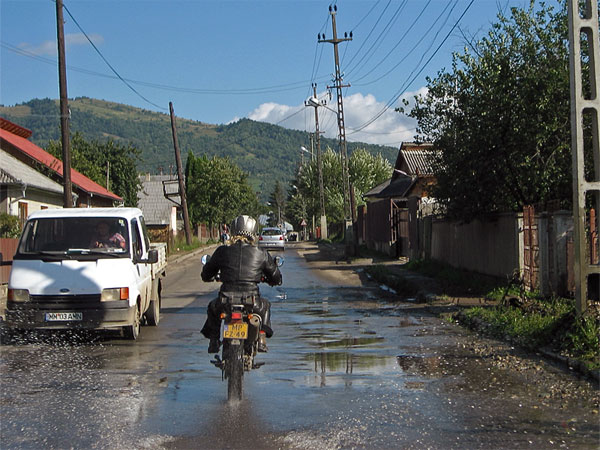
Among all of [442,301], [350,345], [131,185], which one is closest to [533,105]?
[442,301]

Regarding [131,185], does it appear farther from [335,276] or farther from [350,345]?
[350,345]

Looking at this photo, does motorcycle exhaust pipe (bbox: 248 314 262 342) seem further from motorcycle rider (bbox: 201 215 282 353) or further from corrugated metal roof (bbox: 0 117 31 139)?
corrugated metal roof (bbox: 0 117 31 139)

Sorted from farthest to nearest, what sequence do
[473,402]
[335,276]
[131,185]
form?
1. [131,185]
2. [335,276]
3. [473,402]

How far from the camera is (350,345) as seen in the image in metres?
10.8

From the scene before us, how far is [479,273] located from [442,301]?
344 centimetres

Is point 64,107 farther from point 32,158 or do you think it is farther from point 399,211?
point 399,211

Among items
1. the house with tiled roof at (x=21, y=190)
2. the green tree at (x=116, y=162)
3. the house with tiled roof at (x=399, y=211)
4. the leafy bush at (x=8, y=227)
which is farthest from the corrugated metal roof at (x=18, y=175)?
the green tree at (x=116, y=162)

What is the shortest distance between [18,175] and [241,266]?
23.8m

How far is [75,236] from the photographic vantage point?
11.9 m

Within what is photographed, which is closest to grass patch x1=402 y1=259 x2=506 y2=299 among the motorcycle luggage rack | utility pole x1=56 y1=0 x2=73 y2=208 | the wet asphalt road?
the wet asphalt road

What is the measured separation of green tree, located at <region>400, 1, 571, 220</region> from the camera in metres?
15.7

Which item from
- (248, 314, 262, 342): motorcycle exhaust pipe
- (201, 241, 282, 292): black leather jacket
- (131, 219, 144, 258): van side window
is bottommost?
(248, 314, 262, 342): motorcycle exhaust pipe

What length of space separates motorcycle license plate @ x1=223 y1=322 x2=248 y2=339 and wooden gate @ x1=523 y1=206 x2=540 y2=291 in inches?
374

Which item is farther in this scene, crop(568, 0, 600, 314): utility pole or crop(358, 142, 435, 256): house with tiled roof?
crop(358, 142, 435, 256): house with tiled roof
